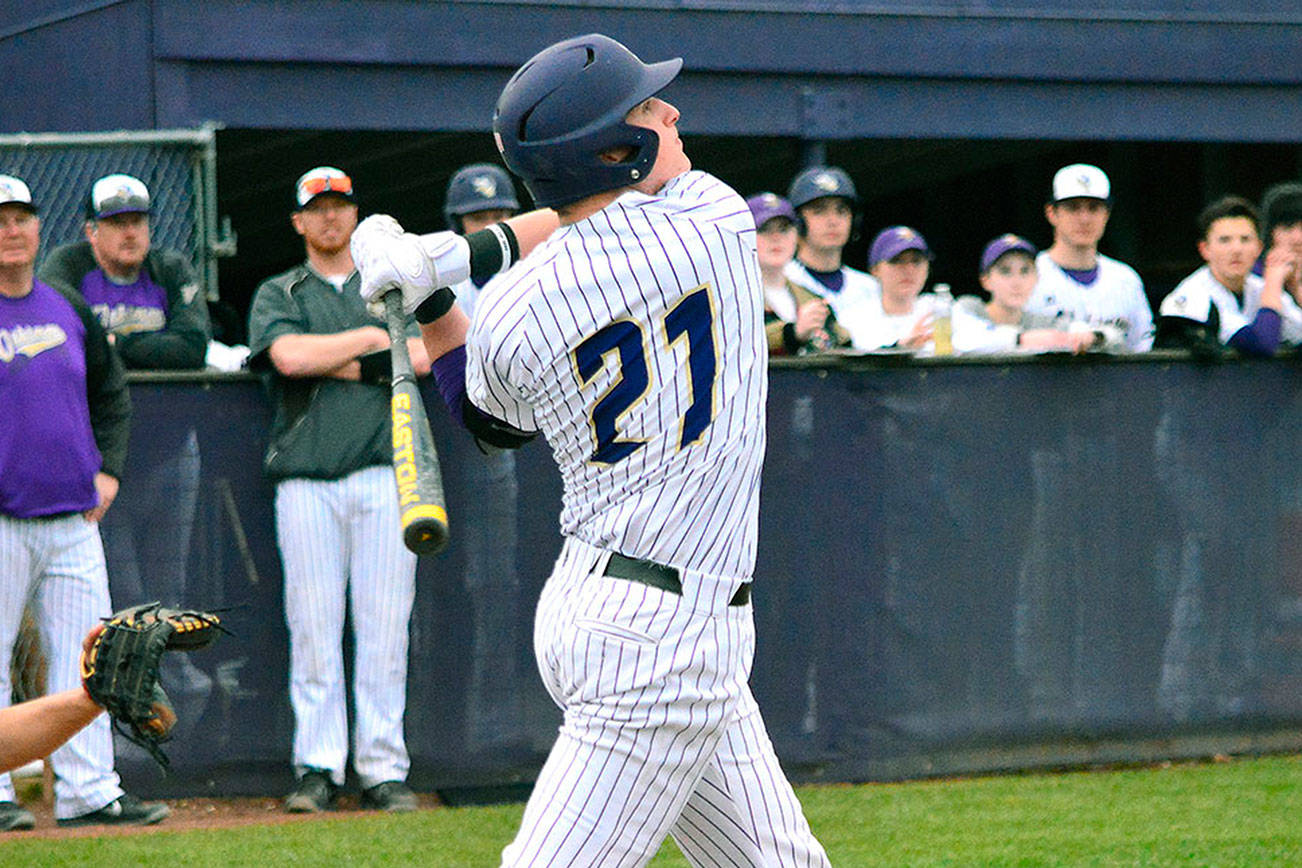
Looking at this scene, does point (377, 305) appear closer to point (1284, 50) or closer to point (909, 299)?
point (909, 299)

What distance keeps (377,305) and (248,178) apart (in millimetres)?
8319

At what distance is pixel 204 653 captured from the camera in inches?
242

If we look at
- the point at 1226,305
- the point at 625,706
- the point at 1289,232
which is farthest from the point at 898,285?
the point at 625,706

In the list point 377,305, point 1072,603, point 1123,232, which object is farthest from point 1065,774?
point 1123,232

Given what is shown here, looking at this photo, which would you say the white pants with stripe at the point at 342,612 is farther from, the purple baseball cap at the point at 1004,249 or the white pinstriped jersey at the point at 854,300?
the purple baseball cap at the point at 1004,249

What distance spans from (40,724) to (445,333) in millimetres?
1094

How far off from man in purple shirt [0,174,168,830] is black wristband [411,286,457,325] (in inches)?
113

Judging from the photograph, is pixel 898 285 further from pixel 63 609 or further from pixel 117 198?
pixel 63 609

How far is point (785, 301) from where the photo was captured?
6.90 meters

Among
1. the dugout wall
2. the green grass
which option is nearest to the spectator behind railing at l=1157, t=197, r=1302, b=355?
the dugout wall

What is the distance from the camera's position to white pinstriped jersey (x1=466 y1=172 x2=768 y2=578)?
3.01 metres

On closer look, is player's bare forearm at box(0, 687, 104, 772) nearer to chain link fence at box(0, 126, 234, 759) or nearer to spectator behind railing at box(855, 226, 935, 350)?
chain link fence at box(0, 126, 234, 759)

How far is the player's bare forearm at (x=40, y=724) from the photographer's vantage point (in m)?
3.51

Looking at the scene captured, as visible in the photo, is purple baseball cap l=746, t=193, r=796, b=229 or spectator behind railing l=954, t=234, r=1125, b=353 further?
purple baseball cap l=746, t=193, r=796, b=229
